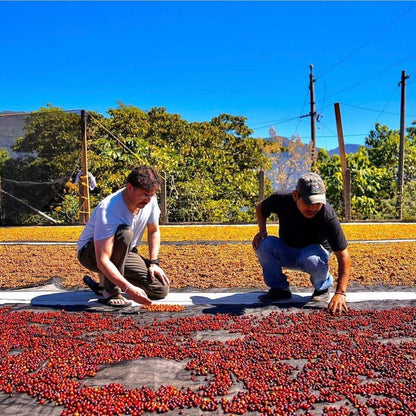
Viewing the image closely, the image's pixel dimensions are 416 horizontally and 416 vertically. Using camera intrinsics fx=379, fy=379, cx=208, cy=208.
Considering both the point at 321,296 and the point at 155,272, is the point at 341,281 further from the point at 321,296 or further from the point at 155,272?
the point at 155,272

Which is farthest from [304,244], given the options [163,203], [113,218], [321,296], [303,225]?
[163,203]

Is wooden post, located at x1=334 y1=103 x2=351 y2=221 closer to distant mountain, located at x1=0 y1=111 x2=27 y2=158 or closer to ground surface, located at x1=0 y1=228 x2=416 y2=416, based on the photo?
ground surface, located at x1=0 y1=228 x2=416 y2=416

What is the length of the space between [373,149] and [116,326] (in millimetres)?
12204

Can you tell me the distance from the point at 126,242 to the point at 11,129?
7731 millimetres

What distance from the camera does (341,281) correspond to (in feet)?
8.14

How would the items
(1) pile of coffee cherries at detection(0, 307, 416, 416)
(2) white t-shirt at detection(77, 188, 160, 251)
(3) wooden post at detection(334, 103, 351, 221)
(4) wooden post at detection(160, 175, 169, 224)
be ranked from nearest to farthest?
(1) pile of coffee cherries at detection(0, 307, 416, 416), (2) white t-shirt at detection(77, 188, 160, 251), (4) wooden post at detection(160, 175, 169, 224), (3) wooden post at detection(334, 103, 351, 221)

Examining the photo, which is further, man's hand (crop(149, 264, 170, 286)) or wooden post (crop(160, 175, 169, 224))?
wooden post (crop(160, 175, 169, 224))

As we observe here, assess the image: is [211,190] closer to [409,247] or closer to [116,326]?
[409,247]

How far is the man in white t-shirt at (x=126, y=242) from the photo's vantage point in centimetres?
235

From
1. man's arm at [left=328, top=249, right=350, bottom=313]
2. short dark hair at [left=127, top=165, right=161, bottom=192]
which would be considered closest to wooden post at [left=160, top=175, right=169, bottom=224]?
short dark hair at [left=127, top=165, right=161, bottom=192]

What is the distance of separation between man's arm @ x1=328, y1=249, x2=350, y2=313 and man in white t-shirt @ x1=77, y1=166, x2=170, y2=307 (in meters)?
1.21

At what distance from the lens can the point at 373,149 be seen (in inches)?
496

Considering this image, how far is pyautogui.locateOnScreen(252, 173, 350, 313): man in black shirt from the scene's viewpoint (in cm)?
247

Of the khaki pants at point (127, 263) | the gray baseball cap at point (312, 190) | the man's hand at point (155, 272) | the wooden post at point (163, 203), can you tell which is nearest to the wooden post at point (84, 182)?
the wooden post at point (163, 203)
